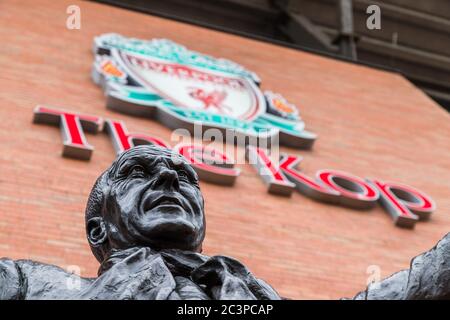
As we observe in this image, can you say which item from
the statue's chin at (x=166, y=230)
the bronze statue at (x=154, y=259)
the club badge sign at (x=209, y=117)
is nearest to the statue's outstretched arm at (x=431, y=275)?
the bronze statue at (x=154, y=259)

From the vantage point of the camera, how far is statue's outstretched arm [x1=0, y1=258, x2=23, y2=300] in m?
2.71

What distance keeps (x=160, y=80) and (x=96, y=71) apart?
31.1 inches

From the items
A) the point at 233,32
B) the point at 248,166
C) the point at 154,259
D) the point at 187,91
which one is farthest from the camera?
the point at 233,32

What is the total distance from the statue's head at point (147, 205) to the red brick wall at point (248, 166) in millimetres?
3257

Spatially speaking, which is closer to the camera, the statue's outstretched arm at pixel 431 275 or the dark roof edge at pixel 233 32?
the statue's outstretched arm at pixel 431 275

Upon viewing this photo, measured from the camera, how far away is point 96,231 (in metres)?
3.12

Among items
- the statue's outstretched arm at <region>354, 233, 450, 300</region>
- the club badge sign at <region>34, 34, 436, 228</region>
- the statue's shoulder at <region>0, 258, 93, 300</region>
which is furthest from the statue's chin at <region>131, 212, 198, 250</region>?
the club badge sign at <region>34, 34, 436, 228</region>

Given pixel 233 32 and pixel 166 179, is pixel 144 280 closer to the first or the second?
pixel 166 179

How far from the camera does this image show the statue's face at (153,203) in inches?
112

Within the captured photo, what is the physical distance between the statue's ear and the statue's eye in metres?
0.20

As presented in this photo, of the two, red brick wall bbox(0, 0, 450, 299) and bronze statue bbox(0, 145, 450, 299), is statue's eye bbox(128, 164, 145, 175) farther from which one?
red brick wall bbox(0, 0, 450, 299)

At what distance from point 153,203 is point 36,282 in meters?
0.44

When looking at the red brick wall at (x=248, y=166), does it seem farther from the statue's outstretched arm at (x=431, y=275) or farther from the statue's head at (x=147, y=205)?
the statue's outstretched arm at (x=431, y=275)

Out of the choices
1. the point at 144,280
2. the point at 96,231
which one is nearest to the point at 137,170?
the point at 96,231
